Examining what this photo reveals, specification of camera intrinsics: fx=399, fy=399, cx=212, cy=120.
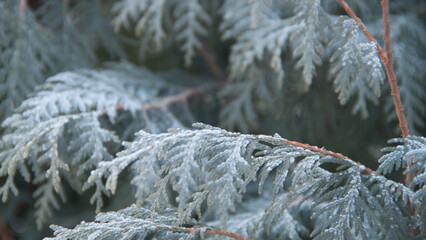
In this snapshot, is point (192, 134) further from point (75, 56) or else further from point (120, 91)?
point (75, 56)

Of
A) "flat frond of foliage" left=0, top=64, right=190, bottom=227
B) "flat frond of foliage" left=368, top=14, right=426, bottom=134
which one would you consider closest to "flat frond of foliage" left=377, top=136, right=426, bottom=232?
"flat frond of foliage" left=368, top=14, right=426, bottom=134

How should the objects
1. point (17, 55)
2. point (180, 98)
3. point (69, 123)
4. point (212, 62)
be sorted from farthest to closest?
point (212, 62) → point (180, 98) → point (17, 55) → point (69, 123)

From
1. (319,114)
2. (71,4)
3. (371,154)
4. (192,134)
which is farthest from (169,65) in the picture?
(192,134)

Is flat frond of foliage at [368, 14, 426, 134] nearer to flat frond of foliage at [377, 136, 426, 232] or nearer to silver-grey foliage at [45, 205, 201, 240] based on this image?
flat frond of foliage at [377, 136, 426, 232]

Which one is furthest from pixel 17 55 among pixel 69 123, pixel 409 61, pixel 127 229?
pixel 409 61

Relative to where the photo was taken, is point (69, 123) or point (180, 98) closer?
point (69, 123)

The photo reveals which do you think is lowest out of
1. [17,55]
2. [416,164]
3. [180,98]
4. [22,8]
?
[416,164]

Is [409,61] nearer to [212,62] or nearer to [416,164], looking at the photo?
[416,164]

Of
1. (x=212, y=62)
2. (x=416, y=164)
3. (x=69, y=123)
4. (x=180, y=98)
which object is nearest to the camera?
(x=416, y=164)

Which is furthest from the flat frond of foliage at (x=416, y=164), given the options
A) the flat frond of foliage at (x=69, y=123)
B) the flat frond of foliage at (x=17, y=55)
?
the flat frond of foliage at (x=17, y=55)

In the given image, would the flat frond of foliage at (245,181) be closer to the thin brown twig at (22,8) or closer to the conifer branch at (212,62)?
the thin brown twig at (22,8)
